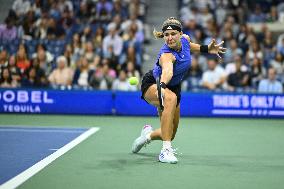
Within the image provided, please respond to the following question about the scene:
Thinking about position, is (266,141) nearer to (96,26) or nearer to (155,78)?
(155,78)

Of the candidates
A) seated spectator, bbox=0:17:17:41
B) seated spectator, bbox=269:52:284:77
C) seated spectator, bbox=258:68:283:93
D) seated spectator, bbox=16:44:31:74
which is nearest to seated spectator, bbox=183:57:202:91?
seated spectator, bbox=258:68:283:93

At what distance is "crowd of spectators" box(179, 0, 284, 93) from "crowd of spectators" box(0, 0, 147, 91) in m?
1.60

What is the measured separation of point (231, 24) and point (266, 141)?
299 inches

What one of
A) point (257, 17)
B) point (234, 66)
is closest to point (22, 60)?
point (234, 66)

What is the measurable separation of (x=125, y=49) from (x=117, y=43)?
0.94 ft

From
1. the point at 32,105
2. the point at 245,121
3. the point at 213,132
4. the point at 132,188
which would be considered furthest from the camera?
the point at 32,105

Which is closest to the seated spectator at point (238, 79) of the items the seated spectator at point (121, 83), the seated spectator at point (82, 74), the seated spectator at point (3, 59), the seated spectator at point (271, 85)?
the seated spectator at point (271, 85)

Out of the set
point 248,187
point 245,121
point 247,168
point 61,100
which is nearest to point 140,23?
point 61,100

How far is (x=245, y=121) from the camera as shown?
1275cm

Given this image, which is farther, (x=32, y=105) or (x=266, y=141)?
(x=32, y=105)

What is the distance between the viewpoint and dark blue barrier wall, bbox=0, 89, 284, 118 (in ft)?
43.5

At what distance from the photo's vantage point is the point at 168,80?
23.2 feet

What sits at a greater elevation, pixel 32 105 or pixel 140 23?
pixel 140 23

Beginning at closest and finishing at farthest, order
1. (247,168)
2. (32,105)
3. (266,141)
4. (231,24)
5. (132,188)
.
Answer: (132,188), (247,168), (266,141), (32,105), (231,24)
